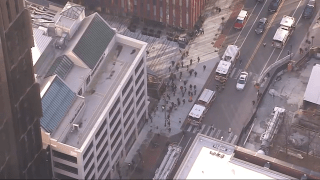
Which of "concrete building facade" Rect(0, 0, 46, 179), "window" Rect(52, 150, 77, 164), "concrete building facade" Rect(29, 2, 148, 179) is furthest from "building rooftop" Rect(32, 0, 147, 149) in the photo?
"concrete building facade" Rect(0, 0, 46, 179)

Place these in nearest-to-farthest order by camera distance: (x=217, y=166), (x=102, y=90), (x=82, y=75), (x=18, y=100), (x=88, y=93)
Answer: (x=18, y=100) → (x=217, y=166) → (x=82, y=75) → (x=88, y=93) → (x=102, y=90)

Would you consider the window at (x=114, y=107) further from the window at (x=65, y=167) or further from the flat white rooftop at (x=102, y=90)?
the window at (x=65, y=167)

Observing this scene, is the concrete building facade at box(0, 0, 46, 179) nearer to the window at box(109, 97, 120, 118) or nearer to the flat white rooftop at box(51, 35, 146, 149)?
the flat white rooftop at box(51, 35, 146, 149)

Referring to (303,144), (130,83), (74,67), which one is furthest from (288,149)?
(74,67)

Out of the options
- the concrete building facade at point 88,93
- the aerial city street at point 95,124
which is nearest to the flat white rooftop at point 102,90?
the concrete building facade at point 88,93

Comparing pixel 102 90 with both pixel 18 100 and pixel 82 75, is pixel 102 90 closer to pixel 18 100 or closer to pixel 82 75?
pixel 82 75

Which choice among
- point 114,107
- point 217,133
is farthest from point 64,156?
point 217,133
